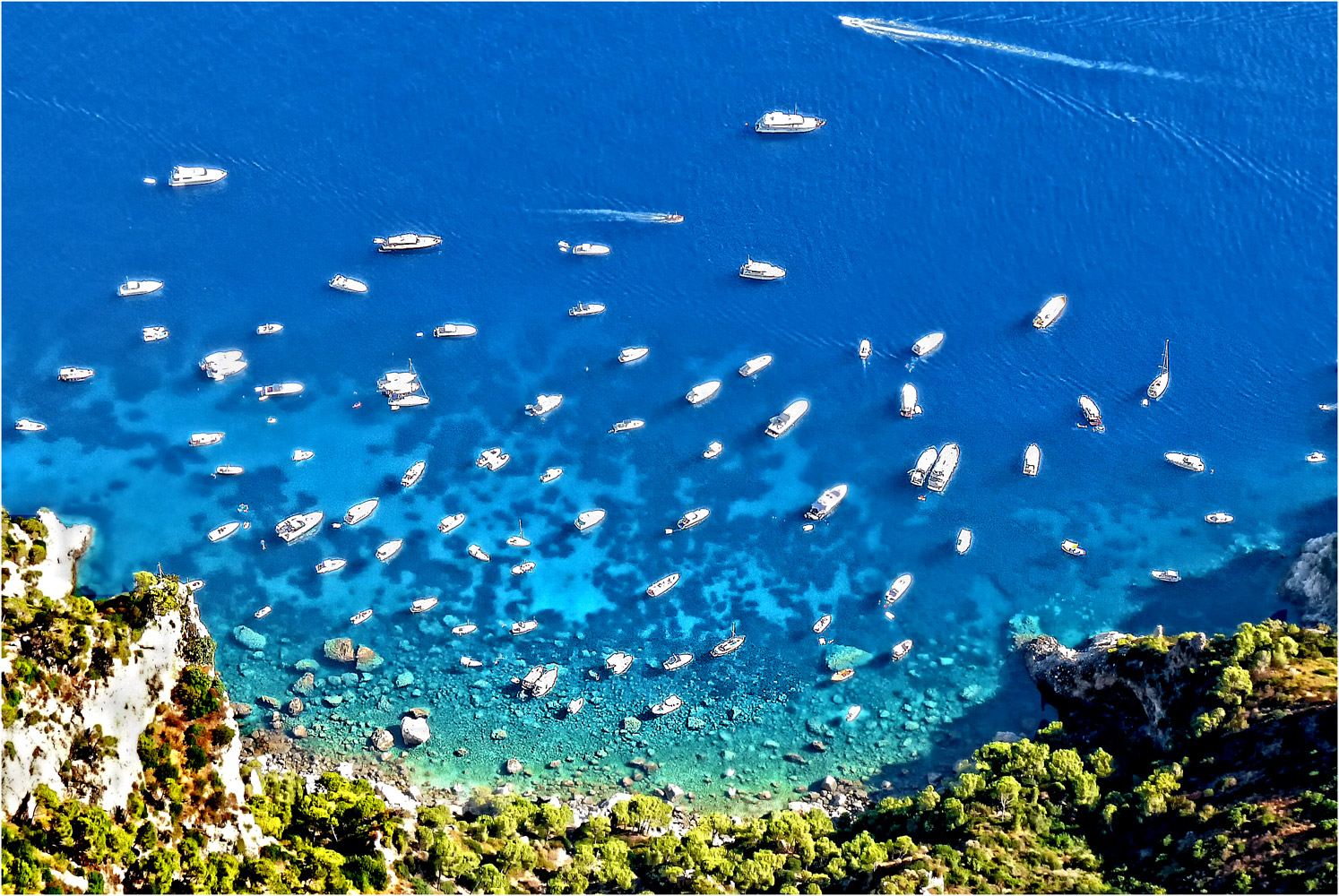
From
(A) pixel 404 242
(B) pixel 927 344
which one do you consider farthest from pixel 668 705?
(A) pixel 404 242

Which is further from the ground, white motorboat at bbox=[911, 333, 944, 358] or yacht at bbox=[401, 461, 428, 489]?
white motorboat at bbox=[911, 333, 944, 358]

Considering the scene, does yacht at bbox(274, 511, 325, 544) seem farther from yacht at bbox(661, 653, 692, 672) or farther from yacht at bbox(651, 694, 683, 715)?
yacht at bbox(651, 694, 683, 715)

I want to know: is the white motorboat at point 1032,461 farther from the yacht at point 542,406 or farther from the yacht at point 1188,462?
the yacht at point 542,406

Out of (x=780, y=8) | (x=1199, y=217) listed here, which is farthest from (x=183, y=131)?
(x=1199, y=217)

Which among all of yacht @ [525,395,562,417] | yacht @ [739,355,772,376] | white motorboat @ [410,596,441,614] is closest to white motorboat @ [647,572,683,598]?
white motorboat @ [410,596,441,614]

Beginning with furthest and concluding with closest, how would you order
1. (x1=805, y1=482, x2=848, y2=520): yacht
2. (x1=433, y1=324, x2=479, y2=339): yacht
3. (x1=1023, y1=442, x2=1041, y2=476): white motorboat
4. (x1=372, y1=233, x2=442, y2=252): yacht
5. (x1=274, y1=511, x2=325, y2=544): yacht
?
(x1=372, y1=233, x2=442, y2=252): yacht < (x1=433, y1=324, x2=479, y2=339): yacht < (x1=1023, y1=442, x2=1041, y2=476): white motorboat < (x1=805, y1=482, x2=848, y2=520): yacht < (x1=274, y1=511, x2=325, y2=544): yacht
